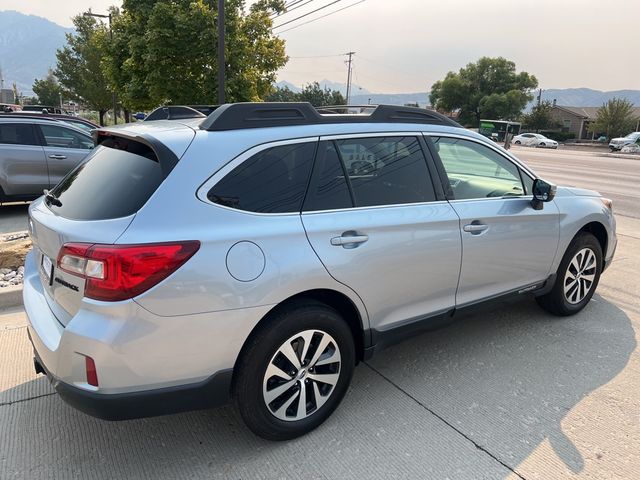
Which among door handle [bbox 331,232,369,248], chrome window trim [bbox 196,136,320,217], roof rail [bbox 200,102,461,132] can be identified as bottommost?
door handle [bbox 331,232,369,248]

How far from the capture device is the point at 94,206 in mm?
2406

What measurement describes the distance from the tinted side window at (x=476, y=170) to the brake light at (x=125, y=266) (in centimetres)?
203

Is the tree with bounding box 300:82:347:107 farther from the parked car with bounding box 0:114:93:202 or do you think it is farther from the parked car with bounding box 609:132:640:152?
the parked car with bounding box 0:114:93:202

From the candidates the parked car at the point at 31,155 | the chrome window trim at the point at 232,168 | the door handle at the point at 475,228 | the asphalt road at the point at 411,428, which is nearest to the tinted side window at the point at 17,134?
the parked car at the point at 31,155

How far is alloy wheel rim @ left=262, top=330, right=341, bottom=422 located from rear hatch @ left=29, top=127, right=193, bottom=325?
0.99m

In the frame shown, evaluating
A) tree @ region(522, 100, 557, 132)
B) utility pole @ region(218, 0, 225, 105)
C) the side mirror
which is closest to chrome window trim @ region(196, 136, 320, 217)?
Answer: the side mirror

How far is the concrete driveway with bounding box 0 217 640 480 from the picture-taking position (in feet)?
8.26

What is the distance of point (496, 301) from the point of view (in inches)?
143

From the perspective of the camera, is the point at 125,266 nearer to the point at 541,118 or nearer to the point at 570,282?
the point at 570,282

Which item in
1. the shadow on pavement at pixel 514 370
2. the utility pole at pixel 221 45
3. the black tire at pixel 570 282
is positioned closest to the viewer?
the shadow on pavement at pixel 514 370

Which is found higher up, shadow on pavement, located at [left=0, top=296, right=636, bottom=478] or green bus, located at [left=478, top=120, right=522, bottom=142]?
green bus, located at [left=478, top=120, right=522, bottom=142]

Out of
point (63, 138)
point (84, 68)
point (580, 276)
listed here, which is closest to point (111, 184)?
point (580, 276)

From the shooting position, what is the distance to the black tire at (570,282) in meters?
4.16

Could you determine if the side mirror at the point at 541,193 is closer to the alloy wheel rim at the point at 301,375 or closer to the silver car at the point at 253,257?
the silver car at the point at 253,257
